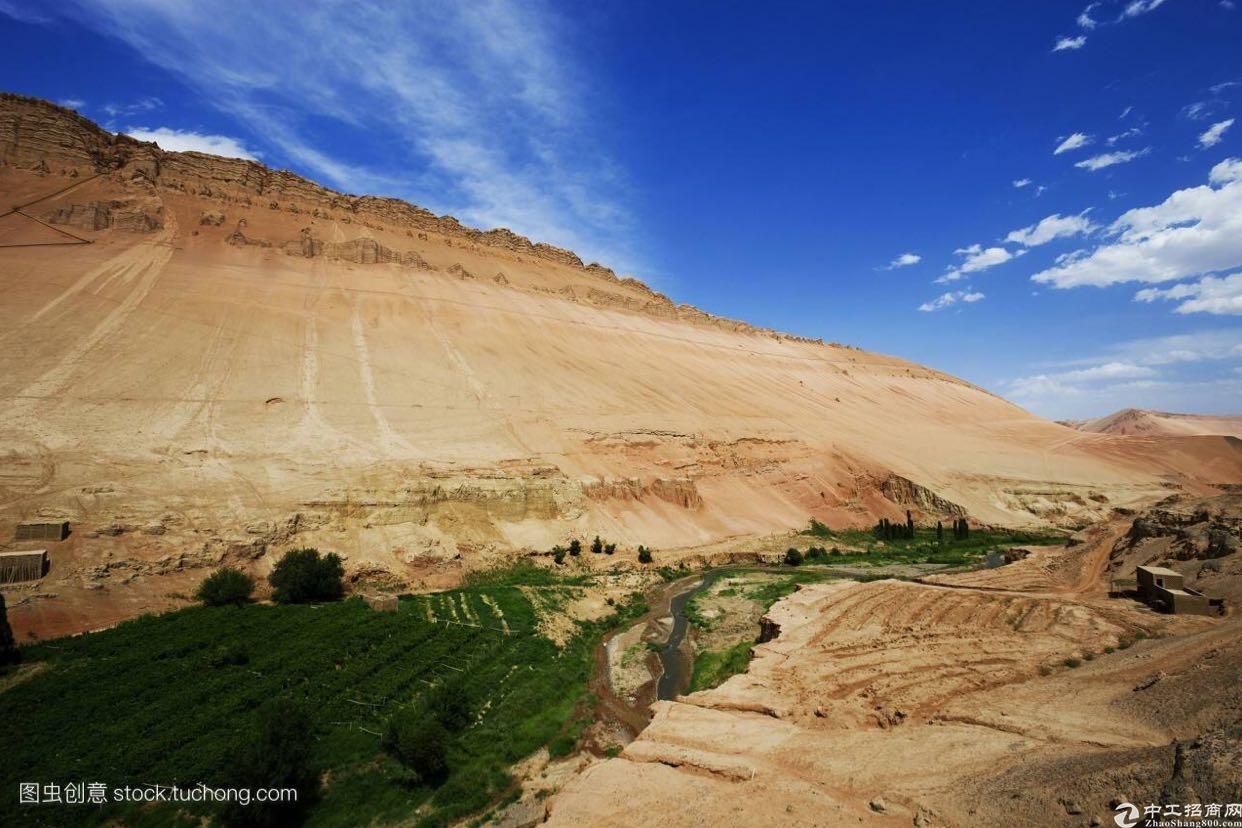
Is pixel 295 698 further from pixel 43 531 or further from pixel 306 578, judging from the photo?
pixel 43 531

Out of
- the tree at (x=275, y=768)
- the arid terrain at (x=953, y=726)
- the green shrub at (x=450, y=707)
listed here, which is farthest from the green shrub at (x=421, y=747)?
the arid terrain at (x=953, y=726)

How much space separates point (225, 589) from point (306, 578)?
208 cm

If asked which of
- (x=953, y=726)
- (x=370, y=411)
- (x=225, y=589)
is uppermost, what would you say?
(x=370, y=411)

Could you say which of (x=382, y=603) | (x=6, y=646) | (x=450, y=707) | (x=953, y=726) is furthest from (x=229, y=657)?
(x=953, y=726)

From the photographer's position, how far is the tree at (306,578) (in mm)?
17344

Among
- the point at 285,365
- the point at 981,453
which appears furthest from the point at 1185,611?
the point at 981,453

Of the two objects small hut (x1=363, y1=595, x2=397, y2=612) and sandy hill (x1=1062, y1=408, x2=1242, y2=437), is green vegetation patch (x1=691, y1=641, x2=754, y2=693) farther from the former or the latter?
sandy hill (x1=1062, y1=408, x2=1242, y2=437)

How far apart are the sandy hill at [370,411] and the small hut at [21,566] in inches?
15.0

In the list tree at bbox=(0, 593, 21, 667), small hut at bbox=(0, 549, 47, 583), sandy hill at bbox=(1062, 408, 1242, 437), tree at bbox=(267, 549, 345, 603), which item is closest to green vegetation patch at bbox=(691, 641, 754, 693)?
tree at bbox=(267, 549, 345, 603)

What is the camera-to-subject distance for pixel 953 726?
28.8 feet

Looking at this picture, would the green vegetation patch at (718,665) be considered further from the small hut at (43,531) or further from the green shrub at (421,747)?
the small hut at (43,531)

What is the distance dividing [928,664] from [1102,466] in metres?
53.2

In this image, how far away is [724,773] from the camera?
8000 mm

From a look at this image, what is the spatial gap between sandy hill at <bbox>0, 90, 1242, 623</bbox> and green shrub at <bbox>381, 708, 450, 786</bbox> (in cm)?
1015
